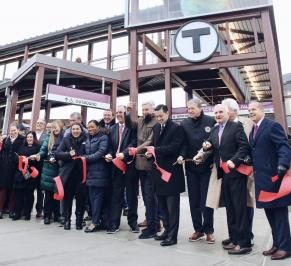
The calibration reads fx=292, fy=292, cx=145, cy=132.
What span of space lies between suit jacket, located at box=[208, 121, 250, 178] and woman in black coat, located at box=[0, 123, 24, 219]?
342cm

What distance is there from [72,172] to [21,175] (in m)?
1.10

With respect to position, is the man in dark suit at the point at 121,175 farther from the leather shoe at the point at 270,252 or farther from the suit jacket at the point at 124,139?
the leather shoe at the point at 270,252

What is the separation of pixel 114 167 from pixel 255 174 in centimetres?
185

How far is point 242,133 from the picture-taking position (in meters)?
3.06

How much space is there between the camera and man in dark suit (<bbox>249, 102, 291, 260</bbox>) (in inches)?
108

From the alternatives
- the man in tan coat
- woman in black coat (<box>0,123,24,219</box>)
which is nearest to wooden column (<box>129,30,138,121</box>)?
woman in black coat (<box>0,123,24,219</box>)

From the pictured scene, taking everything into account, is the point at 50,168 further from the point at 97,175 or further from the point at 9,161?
the point at 97,175

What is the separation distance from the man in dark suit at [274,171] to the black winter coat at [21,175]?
347 cm

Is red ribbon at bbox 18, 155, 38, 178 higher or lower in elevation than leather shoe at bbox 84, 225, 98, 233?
higher

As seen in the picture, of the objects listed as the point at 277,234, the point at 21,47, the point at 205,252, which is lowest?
the point at 205,252

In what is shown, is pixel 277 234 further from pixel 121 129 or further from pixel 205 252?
pixel 121 129

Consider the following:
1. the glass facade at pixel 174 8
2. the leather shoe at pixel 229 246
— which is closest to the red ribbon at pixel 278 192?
the leather shoe at pixel 229 246

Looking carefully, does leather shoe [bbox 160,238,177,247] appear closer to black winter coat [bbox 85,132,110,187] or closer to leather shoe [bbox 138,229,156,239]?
leather shoe [bbox 138,229,156,239]

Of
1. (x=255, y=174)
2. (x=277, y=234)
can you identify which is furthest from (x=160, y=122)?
(x=277, y=234)
